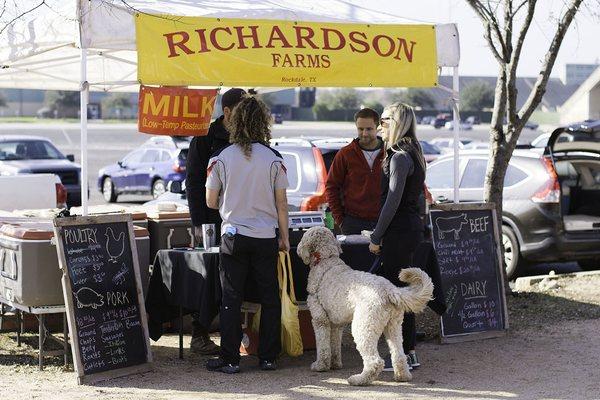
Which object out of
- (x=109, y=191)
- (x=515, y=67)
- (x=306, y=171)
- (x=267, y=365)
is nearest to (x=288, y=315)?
(x=267, y=365)

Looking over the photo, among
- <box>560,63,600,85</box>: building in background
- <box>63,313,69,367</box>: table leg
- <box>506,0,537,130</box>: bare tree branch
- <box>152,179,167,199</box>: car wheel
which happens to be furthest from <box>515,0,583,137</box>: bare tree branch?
<box>560,63,600,85</box>: building in background

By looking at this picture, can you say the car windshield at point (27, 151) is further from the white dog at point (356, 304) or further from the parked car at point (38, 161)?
the white dog at point (356, 304)

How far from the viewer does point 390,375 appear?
730cm

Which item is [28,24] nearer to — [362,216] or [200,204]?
[200,204]

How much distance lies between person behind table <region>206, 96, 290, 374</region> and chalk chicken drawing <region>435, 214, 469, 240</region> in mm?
1844

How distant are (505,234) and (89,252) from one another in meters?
6.58

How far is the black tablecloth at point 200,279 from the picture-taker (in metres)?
7.45

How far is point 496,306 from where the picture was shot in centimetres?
895

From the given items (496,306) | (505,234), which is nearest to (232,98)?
(496,306)

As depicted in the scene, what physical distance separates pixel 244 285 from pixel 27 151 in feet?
47.9

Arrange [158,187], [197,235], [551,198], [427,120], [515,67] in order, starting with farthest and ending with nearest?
[427,120], [158,187], [551,198], [515,67], [197,235]

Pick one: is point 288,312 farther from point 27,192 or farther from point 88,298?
point 27,192

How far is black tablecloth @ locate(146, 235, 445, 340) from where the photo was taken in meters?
7.45

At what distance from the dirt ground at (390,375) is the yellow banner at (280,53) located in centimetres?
218
